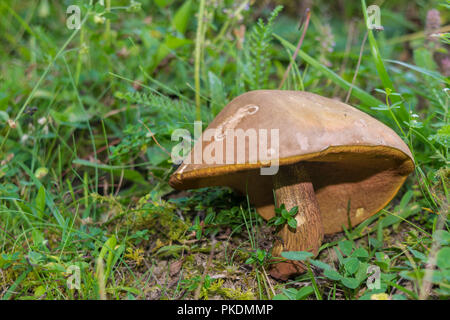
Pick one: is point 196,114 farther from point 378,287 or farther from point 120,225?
point 378,287

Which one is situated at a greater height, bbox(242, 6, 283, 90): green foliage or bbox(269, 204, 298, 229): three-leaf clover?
bbox(242, 6, 283, 90): green foliage

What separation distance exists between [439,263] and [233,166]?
0.65 m

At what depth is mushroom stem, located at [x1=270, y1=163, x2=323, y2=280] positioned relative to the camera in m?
1.38

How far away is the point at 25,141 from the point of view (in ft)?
6.30

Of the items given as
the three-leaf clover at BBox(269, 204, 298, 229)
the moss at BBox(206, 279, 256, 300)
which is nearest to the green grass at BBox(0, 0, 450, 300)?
the moss at BBox(206, 279, 256, 300)

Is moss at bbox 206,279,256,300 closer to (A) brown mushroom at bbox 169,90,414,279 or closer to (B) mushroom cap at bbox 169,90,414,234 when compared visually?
(A) brown mushroom at bbox 169,90,414,279

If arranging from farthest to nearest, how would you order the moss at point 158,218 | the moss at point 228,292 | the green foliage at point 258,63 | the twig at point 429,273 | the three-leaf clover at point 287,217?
the green foliage at point 258,63, the moss at point 158,218, the three-leaf clover at point 287,217, the moss at point 228,292, the twig at point 429,273

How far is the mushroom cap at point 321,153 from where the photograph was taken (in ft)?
3.46

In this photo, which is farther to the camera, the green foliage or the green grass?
the green foliage

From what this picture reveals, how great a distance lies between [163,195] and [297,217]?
699 mm

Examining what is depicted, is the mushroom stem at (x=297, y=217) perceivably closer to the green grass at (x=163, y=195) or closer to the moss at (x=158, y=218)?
the green grass at (x=163, y=195)

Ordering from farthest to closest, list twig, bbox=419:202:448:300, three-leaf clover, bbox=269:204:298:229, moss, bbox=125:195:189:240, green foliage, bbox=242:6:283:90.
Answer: green foliage, bbox=242:6:283:90, moss, bbox=125:195:189:240, three-leaf clover, bbox=269:204:298:229, twig, bbox=419:202:448:300

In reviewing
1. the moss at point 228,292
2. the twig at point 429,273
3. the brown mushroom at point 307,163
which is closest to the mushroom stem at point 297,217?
the brown mushroom at point 307,163

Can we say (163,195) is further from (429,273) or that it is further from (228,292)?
(429,273)
